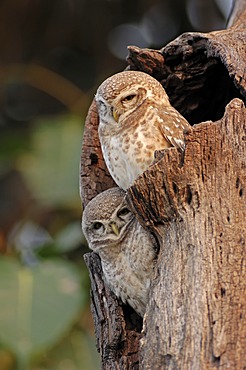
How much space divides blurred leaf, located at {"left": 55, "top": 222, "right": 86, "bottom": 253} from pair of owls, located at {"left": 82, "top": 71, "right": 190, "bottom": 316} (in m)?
1.37

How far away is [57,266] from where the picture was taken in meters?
4.79

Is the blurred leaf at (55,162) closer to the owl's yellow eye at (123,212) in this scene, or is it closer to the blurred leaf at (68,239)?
the blurred leaf at (68,239)

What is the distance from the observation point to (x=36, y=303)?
457 centimetres

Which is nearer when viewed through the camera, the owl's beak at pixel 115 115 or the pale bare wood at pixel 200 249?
the pale bare wood at pixel 200 249

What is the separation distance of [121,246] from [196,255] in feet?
2.09

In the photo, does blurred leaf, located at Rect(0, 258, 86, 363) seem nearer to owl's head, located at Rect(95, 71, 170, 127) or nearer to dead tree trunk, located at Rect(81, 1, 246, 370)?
dead tree trunk, located at Rect(81, 1, 246, 370)

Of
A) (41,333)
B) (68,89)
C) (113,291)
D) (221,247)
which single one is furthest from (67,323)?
(68,89)

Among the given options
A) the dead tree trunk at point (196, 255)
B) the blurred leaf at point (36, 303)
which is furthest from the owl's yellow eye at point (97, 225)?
the blurred leaf at point (36, 303)

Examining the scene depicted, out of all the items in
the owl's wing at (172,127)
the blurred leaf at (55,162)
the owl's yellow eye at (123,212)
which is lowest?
the owl's yellow eye at (123,212)

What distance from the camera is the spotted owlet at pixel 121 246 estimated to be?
348 cm

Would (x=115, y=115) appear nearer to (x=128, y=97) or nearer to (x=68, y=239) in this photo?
(x=128, y=97)

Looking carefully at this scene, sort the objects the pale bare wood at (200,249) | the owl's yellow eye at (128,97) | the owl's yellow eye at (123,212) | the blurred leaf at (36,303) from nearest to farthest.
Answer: the pale bare wood at (200,249) < the owl's yellow eye at (123,212) < the owl's yellow eye at (128,97) < the blurred leaf at (36,303)

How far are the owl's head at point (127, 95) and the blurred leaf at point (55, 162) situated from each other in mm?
1427

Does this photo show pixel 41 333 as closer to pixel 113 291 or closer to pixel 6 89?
pixel 113 291
